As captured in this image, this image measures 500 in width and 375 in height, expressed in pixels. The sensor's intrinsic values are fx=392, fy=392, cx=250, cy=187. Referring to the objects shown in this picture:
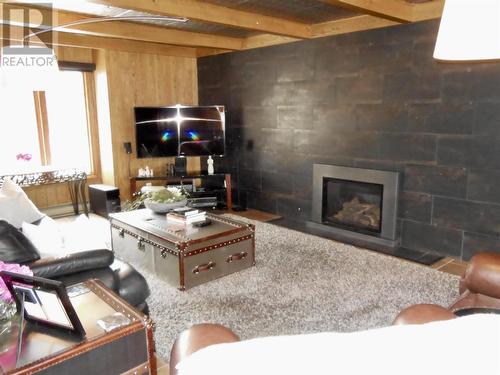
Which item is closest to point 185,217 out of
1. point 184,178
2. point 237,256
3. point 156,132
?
point 237,256

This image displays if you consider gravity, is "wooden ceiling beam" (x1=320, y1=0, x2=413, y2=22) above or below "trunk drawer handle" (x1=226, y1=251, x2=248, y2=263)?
above

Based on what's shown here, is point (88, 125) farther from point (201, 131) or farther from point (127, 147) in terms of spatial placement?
point (201, 131)

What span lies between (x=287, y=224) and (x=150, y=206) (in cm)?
197

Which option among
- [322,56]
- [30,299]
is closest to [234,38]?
[322,56]

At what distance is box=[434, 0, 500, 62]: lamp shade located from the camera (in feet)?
3.61

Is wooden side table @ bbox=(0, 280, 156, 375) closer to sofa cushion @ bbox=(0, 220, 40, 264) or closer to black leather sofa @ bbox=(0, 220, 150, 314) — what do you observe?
black leather sofa @ bbox=(0, 220, 150, 314)

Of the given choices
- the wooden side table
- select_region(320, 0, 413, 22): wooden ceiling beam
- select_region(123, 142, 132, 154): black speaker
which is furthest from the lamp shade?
select_region(123, 142, 132, 154): black speaker

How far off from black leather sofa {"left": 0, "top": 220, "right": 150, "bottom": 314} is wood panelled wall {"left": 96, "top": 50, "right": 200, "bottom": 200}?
140 inches

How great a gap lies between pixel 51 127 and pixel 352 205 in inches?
167

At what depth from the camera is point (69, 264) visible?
2.27 metres

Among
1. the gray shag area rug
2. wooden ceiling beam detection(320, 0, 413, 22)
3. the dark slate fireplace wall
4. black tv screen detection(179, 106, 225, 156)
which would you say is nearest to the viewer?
the gray shag area rug

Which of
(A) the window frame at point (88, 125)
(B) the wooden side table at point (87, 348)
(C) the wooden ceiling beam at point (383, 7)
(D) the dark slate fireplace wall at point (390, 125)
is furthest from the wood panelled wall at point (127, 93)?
(B) the wooden side table at point (87, 348)

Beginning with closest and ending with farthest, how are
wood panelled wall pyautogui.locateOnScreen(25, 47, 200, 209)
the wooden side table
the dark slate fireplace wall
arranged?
the wooden side table < the dark slate fireplace wall < wood panelled wall pyautogui.locateOnScreen(25, 47, 200, 209)

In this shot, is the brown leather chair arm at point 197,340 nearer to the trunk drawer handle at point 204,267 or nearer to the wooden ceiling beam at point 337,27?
the trunk drawer handle at point 204,267
